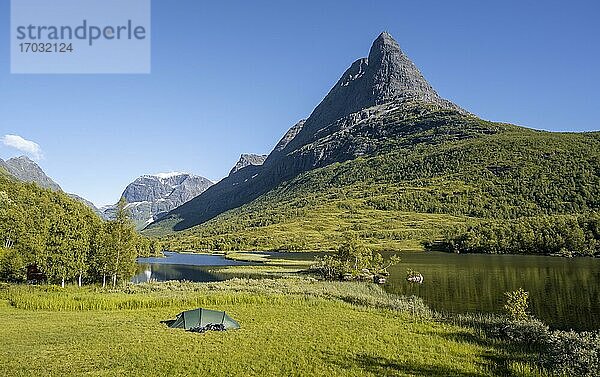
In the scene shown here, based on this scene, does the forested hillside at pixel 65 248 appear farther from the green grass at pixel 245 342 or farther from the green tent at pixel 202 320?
the green tent at pixel 202 320

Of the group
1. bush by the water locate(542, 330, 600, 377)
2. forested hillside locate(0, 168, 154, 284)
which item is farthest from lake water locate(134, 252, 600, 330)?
forested hillside locate(0, 168, 154, 284)

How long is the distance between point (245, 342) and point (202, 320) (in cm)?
692

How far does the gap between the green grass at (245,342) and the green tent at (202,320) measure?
1313 mm

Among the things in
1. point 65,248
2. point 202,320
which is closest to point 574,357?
point 202,320

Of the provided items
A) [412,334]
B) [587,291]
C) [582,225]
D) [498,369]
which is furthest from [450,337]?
[582,225]

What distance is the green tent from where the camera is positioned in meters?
42.6

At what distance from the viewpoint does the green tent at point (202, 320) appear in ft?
140

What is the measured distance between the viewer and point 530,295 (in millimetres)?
74000

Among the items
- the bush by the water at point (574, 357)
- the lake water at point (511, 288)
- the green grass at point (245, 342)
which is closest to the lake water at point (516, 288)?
the lake water at point (511, 288)

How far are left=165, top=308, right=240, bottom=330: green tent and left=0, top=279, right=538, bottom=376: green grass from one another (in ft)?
4.31

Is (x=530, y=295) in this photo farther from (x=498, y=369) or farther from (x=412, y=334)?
(x=498, y=369)

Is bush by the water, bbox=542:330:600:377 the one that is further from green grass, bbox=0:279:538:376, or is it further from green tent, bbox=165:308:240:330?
green tent, bbox=165:308:240:330

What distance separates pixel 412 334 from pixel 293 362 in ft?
48.8

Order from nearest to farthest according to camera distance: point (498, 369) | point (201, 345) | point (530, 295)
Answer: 1. point (498, 369)
2. point (201, 345)
3. point (530, 295)
